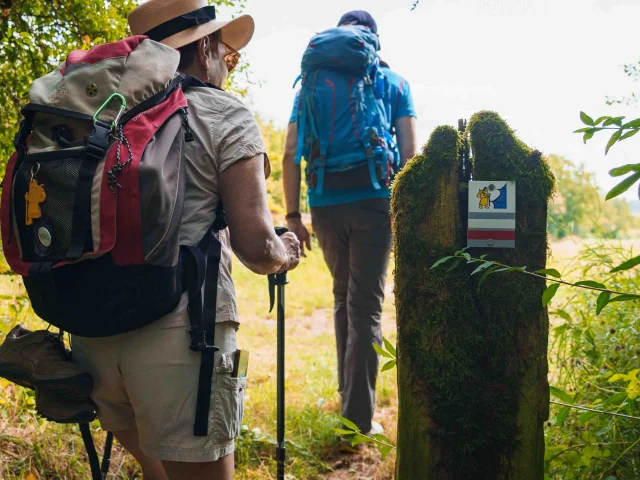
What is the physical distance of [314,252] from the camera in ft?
41.0

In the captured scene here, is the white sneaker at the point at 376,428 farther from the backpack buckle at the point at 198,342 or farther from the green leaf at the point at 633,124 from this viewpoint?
the green leaf at the point at 633,124

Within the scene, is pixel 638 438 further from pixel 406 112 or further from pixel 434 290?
pixel 406 112

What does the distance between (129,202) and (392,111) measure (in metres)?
2.51

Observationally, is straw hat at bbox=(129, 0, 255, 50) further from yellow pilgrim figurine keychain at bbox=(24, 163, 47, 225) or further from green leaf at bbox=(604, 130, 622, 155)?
green leaf at bbox=(604, 130, 622, 155)

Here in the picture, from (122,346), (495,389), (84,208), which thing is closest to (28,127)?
(84,208)

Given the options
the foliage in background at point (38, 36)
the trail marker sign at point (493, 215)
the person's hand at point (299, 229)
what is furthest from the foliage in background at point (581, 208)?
the foliage in background at point (38, 36)

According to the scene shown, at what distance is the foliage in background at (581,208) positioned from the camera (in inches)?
204

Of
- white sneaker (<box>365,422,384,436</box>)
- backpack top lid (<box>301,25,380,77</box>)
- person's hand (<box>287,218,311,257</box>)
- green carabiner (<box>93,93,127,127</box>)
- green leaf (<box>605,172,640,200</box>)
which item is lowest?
white sneaker (<box>365,422,384,436</box>)

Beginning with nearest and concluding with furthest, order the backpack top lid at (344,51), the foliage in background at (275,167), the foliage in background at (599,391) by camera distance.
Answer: the foliage in background at (599,391) → the backpack top lid at (344,51) → the foliage in background at (275,167)

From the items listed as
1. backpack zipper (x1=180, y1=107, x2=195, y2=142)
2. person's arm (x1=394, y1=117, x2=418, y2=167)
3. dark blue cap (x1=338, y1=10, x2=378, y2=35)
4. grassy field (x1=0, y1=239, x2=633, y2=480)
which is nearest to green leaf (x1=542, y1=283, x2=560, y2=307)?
grassy field (x1=0, y1=239, x2=633, y2=480)

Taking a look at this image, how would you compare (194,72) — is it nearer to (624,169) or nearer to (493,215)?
(493,215)

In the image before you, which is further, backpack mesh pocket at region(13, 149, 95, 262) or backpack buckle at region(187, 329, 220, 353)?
backpack buckle at region(187, 329, 220, 353)

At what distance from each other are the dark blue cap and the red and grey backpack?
90.9 inches

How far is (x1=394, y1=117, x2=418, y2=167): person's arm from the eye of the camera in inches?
151
